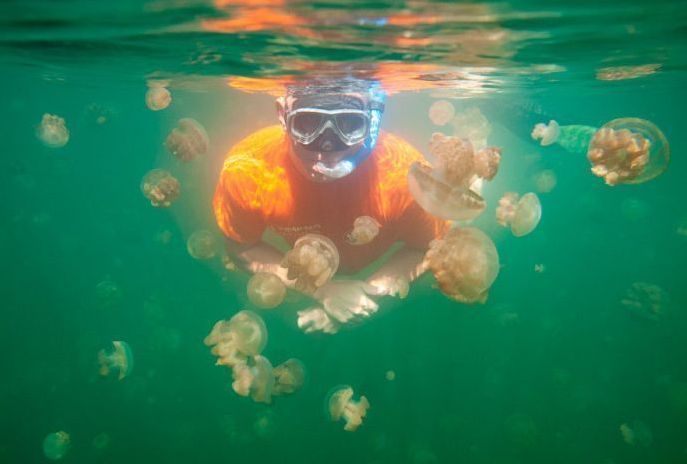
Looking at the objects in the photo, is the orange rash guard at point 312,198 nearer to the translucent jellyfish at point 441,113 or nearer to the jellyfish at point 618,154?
the jellyfish at point 618,154

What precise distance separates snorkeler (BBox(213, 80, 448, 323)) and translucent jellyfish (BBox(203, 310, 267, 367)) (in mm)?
897

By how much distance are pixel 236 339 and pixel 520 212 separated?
427cm

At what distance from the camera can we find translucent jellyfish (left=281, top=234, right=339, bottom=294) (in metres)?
4.49

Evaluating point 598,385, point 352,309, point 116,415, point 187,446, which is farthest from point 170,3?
point 598,385

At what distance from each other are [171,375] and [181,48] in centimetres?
1531

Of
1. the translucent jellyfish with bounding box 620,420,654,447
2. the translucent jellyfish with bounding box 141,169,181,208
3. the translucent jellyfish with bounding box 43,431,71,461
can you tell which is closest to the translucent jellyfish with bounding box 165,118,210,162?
the translucent jellyfish with bounding box 141,169,181,208

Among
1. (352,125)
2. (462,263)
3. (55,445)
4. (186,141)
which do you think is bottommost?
(55,445)

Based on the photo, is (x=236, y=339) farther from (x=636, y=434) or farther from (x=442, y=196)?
(x=636, y=434)

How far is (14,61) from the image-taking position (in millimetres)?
9180

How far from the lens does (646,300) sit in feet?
43.3

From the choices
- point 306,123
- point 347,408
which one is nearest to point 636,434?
point 347,408

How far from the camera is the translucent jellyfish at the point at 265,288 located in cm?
549

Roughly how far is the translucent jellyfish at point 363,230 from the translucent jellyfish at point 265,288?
4.17ft

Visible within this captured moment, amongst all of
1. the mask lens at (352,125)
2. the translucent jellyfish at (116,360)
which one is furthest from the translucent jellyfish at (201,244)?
the mask lens at (352,125)
